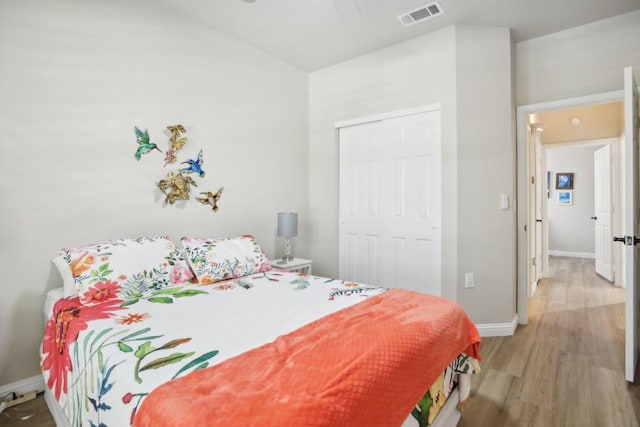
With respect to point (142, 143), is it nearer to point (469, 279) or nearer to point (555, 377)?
point (469, 279)

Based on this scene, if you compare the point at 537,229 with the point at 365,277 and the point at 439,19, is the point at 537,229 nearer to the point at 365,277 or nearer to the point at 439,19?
the point at 365,277

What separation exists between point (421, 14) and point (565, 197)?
6.37m

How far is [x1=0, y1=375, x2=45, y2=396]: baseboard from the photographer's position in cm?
196

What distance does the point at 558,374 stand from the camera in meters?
2.23

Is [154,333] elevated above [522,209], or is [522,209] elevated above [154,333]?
[522,209]

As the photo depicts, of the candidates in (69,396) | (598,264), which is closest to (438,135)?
(69,396)

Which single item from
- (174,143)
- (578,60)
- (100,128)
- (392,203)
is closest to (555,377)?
(392,203)

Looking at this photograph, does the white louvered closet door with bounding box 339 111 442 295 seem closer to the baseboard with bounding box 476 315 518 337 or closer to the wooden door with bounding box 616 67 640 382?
the baseboard with bounding box 476 315 518 337

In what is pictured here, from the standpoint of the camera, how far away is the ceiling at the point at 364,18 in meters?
2.58

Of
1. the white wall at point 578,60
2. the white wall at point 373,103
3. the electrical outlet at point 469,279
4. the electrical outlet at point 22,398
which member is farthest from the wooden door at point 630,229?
the electrical outlet at point 22,398

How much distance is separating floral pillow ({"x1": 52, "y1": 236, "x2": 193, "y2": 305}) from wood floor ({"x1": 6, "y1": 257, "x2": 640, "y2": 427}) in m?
0.74

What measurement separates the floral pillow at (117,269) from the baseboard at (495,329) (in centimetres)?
251

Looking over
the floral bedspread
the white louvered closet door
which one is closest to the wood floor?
the floral bedspread

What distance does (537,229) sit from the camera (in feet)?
15.1
